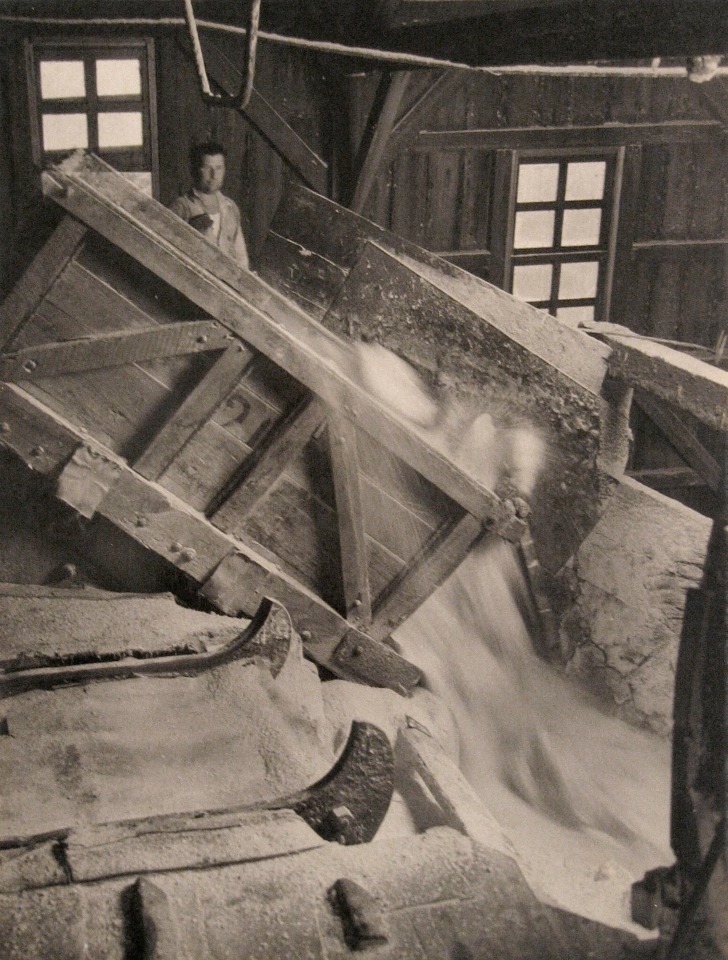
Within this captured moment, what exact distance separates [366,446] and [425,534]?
0.47m

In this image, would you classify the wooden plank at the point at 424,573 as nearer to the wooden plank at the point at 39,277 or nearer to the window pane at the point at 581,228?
the wooden plank at the point at 39,277

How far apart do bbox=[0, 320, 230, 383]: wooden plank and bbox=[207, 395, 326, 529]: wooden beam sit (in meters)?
0.40

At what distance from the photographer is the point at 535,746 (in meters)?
4.65

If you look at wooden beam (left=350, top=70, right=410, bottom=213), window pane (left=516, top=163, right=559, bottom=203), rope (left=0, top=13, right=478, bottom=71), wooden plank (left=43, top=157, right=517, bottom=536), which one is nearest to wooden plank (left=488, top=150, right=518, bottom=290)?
window pane (left=516, top=163, right=559, bottom=203)

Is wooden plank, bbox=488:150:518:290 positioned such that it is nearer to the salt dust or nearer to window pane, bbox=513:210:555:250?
window pane, bbox=513:210:555:250

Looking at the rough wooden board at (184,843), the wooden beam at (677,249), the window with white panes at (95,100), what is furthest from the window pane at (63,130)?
the rough wooden board at (184,843)

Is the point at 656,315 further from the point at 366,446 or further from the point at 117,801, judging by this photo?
the point at 117,801

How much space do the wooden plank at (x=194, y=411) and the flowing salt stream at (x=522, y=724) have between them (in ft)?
2.88

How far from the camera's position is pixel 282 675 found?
3645 mm

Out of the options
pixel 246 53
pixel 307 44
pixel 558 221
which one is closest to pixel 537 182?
pixel 558 221

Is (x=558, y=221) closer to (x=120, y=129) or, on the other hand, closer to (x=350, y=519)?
(x=120, y=129)

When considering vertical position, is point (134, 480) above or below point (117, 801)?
above

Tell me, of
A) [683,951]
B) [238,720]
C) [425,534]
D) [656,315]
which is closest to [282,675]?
[238,720]

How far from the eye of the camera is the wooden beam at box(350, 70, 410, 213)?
6.01 metres
